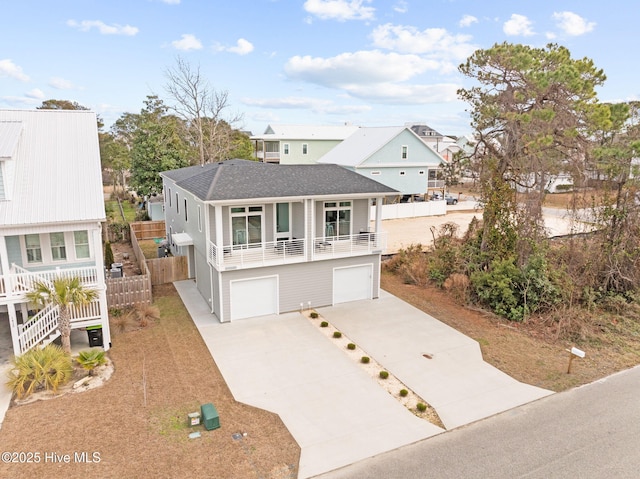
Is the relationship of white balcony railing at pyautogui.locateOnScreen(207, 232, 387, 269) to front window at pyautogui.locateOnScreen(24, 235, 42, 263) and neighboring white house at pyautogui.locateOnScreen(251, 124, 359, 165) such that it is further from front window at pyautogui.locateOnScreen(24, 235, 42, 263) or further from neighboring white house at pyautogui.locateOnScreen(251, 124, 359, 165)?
neighboring white house at pyautogui.locateOnScreen(251, 124, 359, 165)

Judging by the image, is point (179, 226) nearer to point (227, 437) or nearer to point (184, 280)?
point (184, 280)

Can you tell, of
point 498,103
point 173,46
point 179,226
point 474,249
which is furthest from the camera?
point 173,46

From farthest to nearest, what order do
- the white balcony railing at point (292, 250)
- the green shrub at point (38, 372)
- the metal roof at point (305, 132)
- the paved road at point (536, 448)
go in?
1. the metal roof at point (305, 132)
2. the white balcony railing at point (292, 250)
3. the green shrub at point (38, 372)
4. the paved road at point (536, 448)

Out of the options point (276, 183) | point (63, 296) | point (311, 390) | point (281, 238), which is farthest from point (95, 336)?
point (276, 183)

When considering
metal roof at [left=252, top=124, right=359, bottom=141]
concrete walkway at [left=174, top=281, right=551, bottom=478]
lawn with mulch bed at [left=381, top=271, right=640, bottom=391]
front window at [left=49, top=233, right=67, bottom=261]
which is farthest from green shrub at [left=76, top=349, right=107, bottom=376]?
metal roof at [left=252, top=124, right=359, bottom=141]

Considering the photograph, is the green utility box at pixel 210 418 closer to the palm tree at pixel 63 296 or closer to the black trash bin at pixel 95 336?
the palm tree at pixel 63 296

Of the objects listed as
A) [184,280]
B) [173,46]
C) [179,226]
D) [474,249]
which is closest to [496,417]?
[474,249]

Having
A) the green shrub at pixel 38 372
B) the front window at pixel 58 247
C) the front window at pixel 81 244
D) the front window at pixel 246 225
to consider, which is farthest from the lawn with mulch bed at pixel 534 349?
the front window at pixel 58 247
